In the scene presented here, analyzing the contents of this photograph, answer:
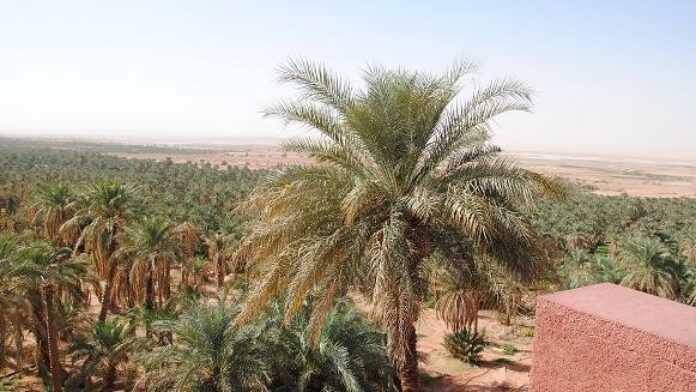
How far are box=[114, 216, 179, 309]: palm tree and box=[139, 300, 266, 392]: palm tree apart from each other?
260 inches

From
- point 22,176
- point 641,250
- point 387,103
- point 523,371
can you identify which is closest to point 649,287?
point 641,250

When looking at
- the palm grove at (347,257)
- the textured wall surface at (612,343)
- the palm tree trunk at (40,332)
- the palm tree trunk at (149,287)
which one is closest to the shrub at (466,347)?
the palm grove at (347,257)

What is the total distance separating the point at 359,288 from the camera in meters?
9.65

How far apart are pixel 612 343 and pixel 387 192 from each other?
157 inches

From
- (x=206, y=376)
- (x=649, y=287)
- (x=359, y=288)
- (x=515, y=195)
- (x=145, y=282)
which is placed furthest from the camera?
(x=649, y=287)

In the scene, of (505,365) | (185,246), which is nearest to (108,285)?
(185,246)

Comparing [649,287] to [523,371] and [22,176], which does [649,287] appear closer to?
[523,371]

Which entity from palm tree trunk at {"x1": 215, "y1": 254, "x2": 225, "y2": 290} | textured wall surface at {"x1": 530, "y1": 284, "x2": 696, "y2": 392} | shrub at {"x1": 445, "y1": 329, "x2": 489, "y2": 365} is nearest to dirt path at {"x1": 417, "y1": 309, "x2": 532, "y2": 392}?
shrub at {"x1": 445, "y1": 329, "x2": 489, "y2": 365}

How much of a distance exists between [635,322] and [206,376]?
8167 mm

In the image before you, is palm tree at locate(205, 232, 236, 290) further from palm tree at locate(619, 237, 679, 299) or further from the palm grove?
palm tree at locate(619, 237, 679, 299)

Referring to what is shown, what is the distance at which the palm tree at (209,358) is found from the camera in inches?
398

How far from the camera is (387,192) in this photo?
8422 mm

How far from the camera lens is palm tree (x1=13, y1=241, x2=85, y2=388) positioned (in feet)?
40.6

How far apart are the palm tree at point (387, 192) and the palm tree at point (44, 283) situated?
285 inches
